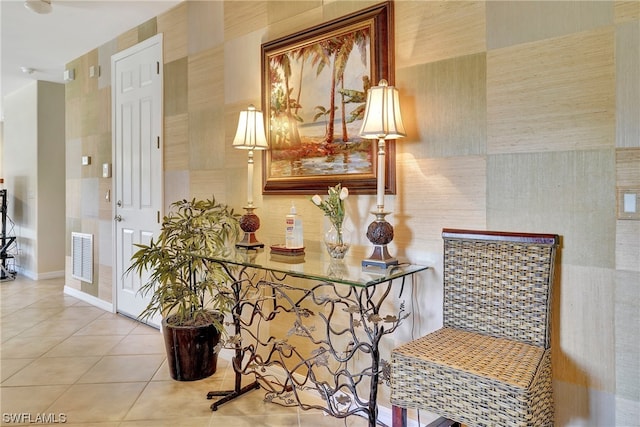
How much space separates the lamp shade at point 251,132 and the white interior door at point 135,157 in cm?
131

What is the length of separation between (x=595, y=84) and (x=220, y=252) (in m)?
1.91

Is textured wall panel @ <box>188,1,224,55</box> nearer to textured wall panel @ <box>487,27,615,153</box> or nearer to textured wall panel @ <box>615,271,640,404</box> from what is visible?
textured wall panel @ <box>487,27,615,153</box>

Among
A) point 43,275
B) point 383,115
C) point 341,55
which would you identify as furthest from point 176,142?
point 43,275

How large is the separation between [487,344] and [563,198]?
63 cm

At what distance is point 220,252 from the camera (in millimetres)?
2309

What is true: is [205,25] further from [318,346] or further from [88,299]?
[88,299]

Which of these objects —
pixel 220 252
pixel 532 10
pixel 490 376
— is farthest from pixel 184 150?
pixel 490 376

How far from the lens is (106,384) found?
8.05 ft

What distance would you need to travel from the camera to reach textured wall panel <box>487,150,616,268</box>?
1469mm

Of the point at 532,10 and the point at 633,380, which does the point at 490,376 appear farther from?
the point at 532,10

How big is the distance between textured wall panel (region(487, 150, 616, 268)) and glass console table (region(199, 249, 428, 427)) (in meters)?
0.48

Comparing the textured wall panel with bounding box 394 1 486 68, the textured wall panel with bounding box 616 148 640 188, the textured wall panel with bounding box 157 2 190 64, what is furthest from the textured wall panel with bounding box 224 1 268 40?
the textured wall panel with bounding box 616 148 640 188

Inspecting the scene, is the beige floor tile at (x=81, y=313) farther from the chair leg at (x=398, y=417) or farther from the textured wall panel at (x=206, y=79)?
the chair leg at (x=398, y=417)

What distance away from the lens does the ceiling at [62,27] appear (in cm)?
323
